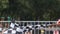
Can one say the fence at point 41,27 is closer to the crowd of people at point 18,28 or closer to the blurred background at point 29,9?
the crowd of people at point 18,28

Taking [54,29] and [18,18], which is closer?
[54,29]

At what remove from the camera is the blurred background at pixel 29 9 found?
6.01 metres

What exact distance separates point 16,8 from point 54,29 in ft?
7.27

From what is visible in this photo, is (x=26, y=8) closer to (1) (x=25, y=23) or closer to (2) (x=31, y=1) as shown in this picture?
(2) (x=31, y=1)

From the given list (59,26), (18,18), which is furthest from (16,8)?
(59,26)

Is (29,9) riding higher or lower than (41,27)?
higher

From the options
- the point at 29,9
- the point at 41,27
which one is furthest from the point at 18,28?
the point at 29,9

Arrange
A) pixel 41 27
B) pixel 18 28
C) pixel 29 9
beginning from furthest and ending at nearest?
pixel 29 9 < pixel 41 27 < pixel 18 28

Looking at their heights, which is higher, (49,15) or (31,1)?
(31,1)

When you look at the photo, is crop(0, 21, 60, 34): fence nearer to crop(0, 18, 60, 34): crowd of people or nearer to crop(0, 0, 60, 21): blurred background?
crop(0, 18, 60, 34): crowd of people

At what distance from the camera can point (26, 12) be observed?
6.11 m

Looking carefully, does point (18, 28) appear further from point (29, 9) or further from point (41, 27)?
point (29, 9)

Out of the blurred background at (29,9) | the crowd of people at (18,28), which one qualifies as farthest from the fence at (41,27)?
the blurred background at (29,9)

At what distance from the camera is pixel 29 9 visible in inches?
237
